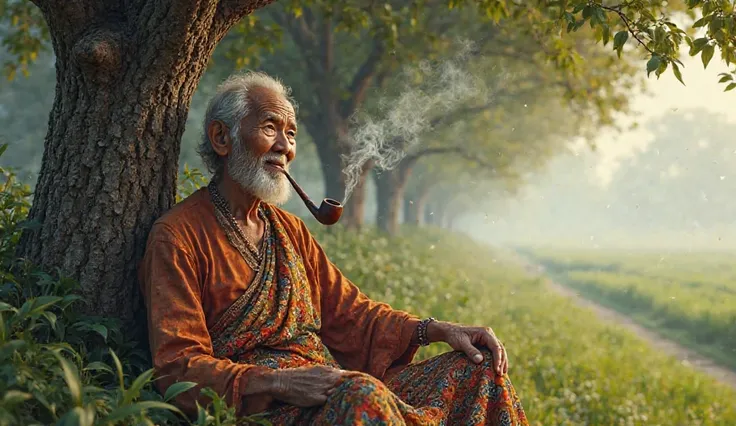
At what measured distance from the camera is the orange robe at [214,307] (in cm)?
248

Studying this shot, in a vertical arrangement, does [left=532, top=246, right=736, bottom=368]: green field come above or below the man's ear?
below

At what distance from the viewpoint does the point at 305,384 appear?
239 centimetres

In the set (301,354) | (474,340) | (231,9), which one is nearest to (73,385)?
(301,354)

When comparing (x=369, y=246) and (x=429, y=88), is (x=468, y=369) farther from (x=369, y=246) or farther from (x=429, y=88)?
(x=429, y=88)

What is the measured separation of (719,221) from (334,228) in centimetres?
6130

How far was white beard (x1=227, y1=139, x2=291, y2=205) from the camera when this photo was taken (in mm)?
2947

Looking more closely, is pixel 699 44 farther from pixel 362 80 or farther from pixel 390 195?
pixel 390 195

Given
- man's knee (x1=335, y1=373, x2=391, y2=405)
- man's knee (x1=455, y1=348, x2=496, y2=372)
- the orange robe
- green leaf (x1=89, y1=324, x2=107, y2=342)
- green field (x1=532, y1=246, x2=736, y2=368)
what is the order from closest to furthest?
man's knee (x1=335, y1=373, x2=391, y2=405), the orange robe, green leaf (x1=89, y1=324, x2=107, y2=342), man's knee (x1=455, y1=348, x2=496, y2=372), green field (x1=532, y1=246, x2=736, y2=368)

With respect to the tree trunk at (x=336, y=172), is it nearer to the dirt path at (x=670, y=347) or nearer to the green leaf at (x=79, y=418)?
the dirt path at (x=670, y=347)

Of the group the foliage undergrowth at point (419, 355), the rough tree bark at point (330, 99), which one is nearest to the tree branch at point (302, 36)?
the rough tree bark at point (330, 99)

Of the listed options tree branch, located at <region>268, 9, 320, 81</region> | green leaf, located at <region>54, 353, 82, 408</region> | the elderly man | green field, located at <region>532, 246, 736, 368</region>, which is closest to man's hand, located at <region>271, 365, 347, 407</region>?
the elderly man

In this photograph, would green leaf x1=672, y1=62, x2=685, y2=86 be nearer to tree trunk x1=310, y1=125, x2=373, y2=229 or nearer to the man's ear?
the man's ear

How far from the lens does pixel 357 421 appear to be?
86.6 inches

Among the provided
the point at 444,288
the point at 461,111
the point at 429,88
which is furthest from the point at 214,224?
the point at 461,111
